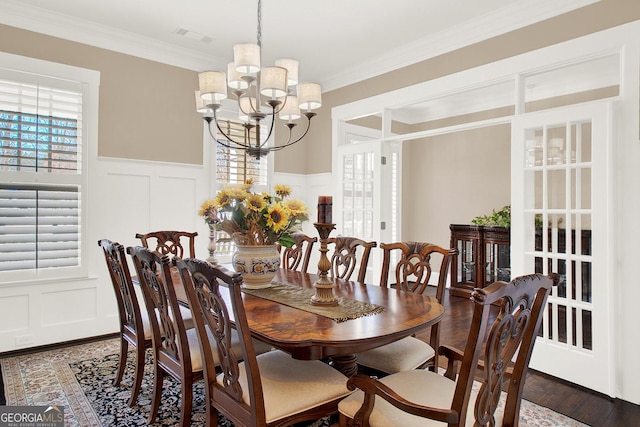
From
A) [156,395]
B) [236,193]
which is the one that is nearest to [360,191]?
[236,193]

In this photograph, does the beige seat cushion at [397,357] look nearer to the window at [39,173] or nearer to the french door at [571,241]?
the french door at [571,241]

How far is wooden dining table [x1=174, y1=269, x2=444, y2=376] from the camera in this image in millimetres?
1465

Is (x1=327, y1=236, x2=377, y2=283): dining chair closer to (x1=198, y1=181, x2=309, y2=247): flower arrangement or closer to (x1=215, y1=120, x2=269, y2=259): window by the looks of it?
(x1=198, y1=181, x2=309, y2=247): flower arrangement

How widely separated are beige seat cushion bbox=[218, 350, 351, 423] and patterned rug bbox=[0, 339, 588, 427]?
615mm

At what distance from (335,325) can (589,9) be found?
296 cm

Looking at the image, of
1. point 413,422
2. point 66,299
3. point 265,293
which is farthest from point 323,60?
point 413,422

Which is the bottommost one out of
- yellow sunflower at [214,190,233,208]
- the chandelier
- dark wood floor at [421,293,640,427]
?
dark wood floor at [421,293,640,427]

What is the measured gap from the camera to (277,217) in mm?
2207

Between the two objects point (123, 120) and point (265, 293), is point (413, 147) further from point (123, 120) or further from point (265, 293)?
point (265, 293)

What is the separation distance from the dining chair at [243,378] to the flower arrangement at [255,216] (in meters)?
0.63

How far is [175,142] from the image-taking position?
4.20 meters

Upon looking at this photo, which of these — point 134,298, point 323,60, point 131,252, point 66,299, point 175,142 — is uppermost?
point 323,60

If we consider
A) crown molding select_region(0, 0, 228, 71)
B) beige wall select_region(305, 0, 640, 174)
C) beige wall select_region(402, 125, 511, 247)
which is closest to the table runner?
beige wall select_region(305, 0, 640, 174)

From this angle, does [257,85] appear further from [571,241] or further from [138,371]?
[571,241]
